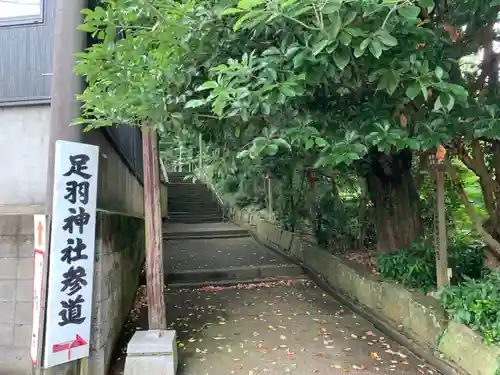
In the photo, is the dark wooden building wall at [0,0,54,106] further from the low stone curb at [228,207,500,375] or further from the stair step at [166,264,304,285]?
the low stone curb at [228,207,500,375]

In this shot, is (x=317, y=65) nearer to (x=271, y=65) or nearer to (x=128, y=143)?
(x=271, y=65)

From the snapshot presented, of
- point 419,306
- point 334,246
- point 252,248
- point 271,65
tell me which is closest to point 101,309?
point 271,65

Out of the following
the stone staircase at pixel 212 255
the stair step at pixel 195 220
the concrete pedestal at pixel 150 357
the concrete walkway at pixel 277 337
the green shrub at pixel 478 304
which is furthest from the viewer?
the stair step at pixel 195 220

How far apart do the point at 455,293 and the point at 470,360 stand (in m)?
0.76

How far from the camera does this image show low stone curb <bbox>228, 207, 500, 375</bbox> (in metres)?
3.98

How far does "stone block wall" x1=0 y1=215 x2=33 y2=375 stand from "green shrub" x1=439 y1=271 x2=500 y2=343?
4.10 m

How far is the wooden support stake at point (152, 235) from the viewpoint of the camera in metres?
4.75

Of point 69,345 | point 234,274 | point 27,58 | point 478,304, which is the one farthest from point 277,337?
point 27,58

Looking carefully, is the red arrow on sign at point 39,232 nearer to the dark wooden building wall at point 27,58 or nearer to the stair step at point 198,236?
the dark wooden building wall at point 27,58

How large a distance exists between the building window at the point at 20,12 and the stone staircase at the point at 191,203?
41.6 ft

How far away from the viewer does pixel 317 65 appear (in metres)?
3.00

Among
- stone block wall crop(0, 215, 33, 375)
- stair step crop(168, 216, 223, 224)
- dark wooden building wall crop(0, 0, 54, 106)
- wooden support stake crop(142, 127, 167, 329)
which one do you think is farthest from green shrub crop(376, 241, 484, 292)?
stair step crop(168, 216, 223, 224)

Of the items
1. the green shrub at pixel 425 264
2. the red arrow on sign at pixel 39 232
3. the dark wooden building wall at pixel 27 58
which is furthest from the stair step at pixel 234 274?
the red arrow on sign at pixel 39 232

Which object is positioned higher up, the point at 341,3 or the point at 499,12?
the point at 499,12
